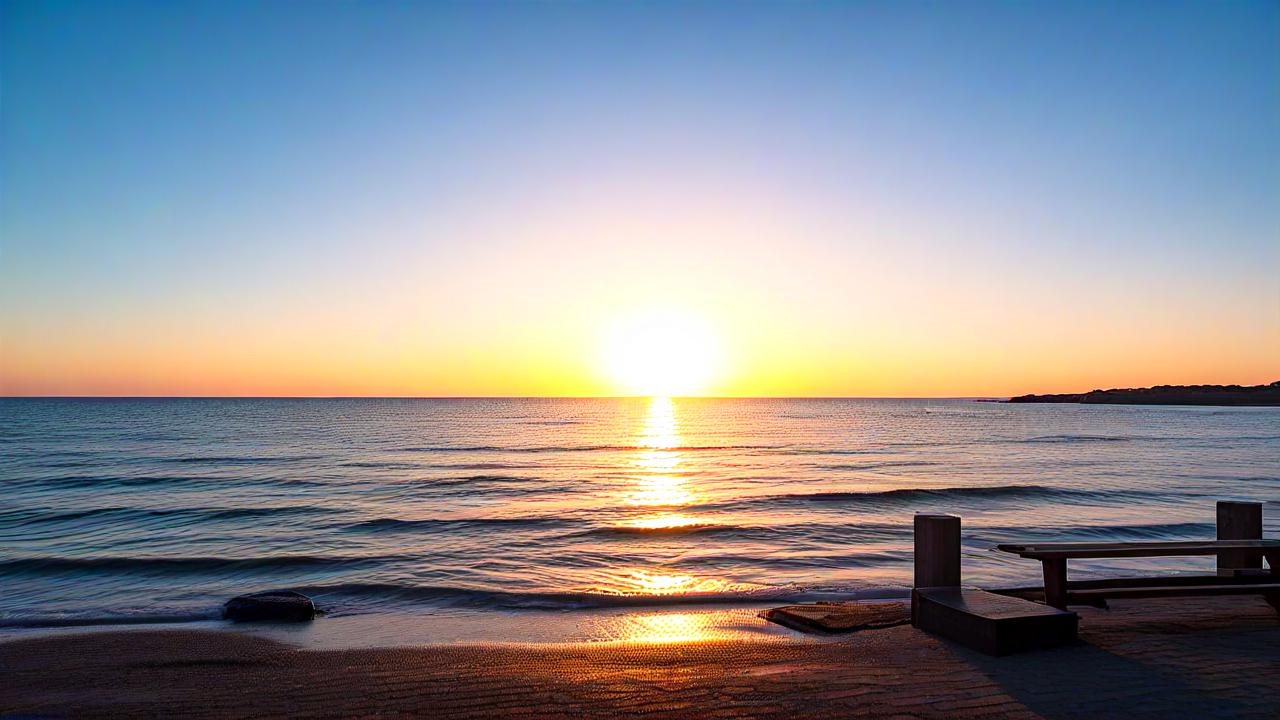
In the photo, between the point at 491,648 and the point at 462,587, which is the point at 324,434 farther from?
the point at 491,648

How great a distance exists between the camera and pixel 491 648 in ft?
25.4

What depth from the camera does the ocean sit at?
1189cm

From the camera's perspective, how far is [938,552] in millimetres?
7699

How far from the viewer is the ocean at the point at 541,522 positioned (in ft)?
39.0

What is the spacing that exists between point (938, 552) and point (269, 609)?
7930 millimetres

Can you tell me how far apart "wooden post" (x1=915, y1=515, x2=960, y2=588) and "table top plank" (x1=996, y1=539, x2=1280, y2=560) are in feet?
1.45

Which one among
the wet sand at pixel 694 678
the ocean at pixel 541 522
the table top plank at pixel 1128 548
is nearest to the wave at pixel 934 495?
the ocean at pixel 541 522

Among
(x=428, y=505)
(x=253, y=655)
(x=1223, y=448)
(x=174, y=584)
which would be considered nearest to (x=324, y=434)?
(x=428, y=505)

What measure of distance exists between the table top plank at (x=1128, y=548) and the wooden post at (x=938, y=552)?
44 centimetres

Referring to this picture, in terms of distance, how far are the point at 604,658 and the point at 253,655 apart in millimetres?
3601

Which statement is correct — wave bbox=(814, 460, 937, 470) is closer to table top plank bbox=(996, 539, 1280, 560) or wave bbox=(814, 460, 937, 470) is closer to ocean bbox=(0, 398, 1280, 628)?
ocean bbox=(0, 398, 1280, 628)

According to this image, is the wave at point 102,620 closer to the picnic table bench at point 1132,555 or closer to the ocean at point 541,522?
the ocean at point 541,522

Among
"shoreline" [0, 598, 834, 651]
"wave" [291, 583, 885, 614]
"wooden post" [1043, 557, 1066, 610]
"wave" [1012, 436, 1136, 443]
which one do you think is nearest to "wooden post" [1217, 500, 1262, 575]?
"wooden post" [1043, 557, 1066, 610]

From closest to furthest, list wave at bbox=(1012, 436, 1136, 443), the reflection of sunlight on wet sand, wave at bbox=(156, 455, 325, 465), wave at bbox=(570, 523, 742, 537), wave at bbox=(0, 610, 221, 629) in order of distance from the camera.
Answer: the reflection of sunlight on wet sand → wave at bbox=(0, 610, 221, 629) → wave at bbox=(570, 523, 742, 537) → wave at bbox=(156, 455, 325, 465) → wave at bbox=(1012, 436, 1136, 443)
